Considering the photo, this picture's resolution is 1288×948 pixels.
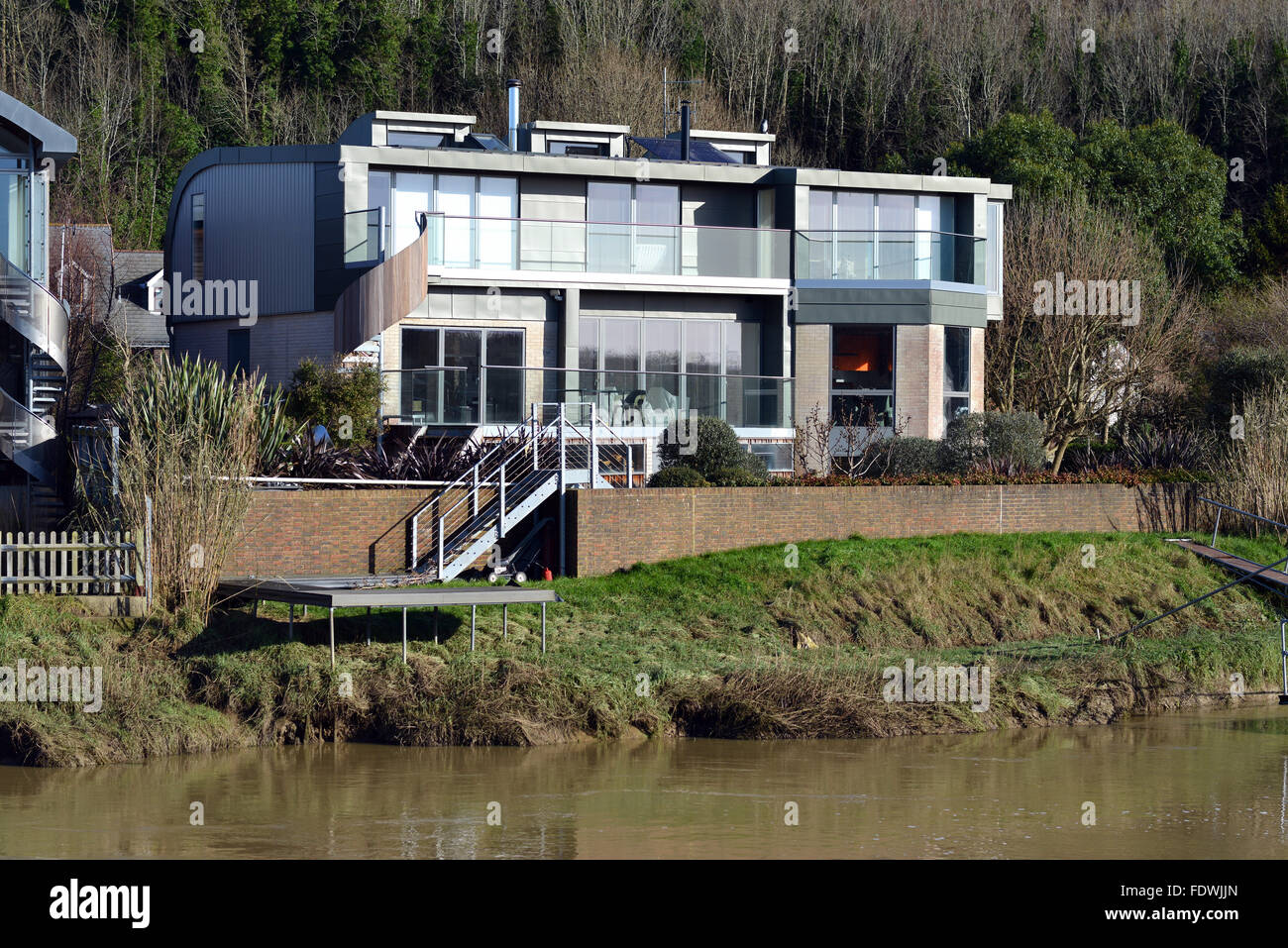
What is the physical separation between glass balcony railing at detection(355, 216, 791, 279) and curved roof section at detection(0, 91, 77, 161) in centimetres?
581

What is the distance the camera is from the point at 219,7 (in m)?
65.6

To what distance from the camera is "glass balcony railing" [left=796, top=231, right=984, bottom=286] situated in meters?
32.7

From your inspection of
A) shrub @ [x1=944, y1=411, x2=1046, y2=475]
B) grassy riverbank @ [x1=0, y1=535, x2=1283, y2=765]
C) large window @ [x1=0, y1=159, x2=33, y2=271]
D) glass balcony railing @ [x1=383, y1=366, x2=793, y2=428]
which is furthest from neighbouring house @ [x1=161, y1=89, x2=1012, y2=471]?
grassy riverbank @ [x1=0, y1=535, x2=1283, y2=765]

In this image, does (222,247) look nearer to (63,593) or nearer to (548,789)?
(63,593)

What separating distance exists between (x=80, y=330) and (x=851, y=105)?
127 feet

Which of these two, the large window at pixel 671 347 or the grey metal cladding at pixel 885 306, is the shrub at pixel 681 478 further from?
the grey metal cladding at pixel 885 306

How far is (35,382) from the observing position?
25.3 meters

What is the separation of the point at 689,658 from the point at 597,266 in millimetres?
13465

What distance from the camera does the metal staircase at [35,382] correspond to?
943 inches

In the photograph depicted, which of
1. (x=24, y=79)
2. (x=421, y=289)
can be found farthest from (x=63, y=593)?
(x=24, y=79)

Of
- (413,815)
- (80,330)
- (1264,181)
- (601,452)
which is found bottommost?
(413,815)

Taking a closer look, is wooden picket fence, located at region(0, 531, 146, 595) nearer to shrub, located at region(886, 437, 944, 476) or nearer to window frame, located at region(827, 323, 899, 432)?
shrub, located at region(886, 437, 944, 476)

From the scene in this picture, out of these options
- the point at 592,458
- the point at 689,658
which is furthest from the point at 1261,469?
the point at 689,658

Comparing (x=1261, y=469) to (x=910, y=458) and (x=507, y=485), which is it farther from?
(x=507, y=485)
